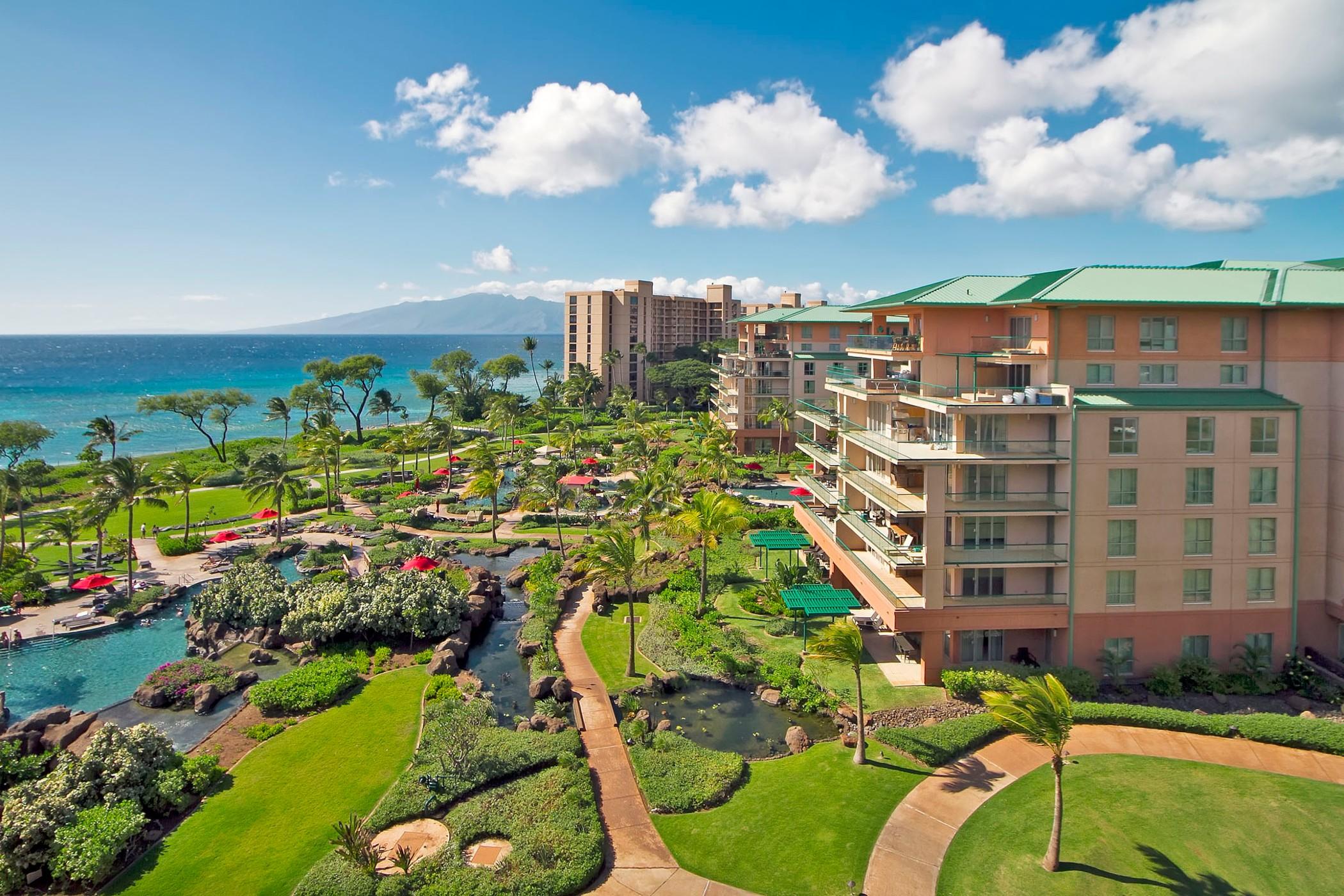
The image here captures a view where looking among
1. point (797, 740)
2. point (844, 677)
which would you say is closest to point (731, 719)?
point (797, 740)

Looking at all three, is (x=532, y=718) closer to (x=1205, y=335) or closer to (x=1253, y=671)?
(x=1253, y=671)

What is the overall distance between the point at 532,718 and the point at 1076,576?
22.1m

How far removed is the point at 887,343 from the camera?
38.4 meters

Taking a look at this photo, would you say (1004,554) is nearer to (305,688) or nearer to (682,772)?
(682,772)

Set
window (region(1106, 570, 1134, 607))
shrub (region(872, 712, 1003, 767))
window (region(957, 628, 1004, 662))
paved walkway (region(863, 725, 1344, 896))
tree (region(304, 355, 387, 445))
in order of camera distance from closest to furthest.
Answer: paved walkway (region(863, 725, 1344, 896)), shrub (region(872, 712, 1003, 767)), window (region(1106, 570, 1134, 607)), window (region(957, 628, 1004, 662)), tree (region(304, 355, 387, 445))

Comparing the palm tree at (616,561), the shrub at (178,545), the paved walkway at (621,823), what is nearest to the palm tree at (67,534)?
the shrub at (178,545)

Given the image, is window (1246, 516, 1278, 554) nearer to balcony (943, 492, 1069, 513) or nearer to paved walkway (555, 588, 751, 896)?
balcony (943, 492, 1069, 513)

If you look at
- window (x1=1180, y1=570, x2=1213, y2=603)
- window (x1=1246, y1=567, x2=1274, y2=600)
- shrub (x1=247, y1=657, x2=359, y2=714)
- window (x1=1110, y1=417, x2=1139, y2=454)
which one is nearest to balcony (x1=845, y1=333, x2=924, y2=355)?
window (x1=1110, y1=417, x2=1139, y2=454)

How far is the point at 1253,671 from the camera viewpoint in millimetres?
30719

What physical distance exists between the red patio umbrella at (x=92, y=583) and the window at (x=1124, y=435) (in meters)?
52.1

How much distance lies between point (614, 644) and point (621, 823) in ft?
47.2

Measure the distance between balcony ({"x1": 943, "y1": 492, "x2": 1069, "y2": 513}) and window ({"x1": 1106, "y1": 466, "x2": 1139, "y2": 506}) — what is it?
Result: 176 cm

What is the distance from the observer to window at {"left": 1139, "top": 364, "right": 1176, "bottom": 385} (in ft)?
103

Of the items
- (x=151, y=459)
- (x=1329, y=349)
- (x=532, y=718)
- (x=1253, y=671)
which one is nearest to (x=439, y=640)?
(x=532, y=718)
